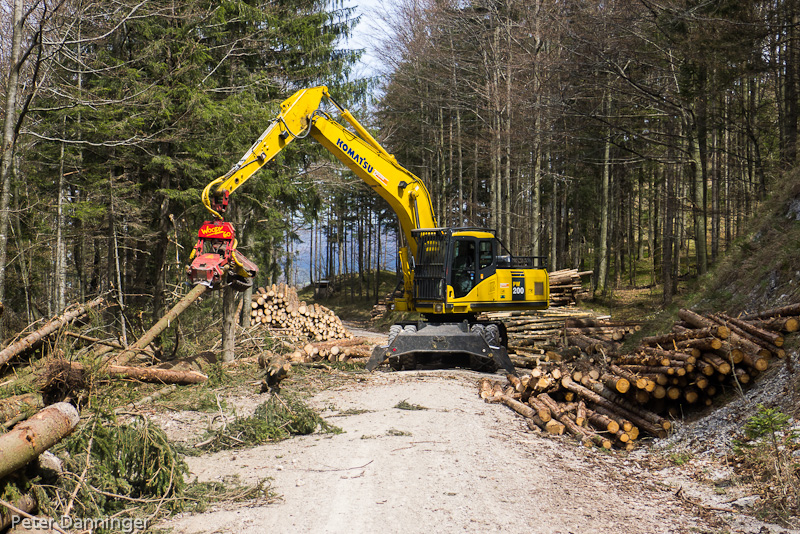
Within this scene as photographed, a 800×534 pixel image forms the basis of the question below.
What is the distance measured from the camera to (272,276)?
3325 cm

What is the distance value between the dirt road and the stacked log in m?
Answer: 10.7

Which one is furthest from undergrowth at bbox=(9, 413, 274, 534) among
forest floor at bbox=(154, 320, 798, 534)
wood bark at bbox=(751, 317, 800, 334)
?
wood bark at bbox=(751, 317, 800, 334)

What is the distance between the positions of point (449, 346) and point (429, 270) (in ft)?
5.76

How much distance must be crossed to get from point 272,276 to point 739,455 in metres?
29.9

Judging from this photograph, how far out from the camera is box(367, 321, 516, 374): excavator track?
36.1ft

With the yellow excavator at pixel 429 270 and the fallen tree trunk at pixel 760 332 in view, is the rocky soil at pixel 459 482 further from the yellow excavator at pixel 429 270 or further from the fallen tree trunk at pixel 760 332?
the yellow excavator at pixel 429 270

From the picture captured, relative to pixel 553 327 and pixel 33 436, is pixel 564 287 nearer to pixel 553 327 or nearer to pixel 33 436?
pixel 553 327

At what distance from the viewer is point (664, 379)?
21.7ft

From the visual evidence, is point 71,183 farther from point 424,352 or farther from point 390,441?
point 390,441

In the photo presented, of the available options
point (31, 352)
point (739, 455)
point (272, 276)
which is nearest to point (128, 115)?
point (31, 352)

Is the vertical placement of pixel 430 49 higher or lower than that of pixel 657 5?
higher

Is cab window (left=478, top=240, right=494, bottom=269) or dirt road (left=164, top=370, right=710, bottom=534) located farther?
cab window (left=478, top=240, right=494, bottom=269)

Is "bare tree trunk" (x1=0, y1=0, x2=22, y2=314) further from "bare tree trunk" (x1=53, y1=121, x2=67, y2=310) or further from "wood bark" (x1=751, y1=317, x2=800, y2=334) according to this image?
"wood bark" (x1=751, y1=317, x2=800, y2=334)

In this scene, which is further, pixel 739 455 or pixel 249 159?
pixel 249 159
